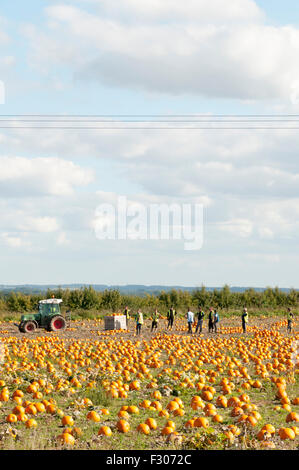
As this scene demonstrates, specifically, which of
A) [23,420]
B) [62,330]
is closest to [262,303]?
[62,330]

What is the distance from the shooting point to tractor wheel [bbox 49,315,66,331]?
29.5 m

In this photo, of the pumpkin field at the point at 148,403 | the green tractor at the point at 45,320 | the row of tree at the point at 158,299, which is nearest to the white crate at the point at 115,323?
the green tractor at the point at 45,320

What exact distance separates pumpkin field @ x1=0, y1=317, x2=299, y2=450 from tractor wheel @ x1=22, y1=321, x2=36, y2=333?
10.5m

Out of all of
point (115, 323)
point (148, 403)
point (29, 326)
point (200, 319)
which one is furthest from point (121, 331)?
point (148, 403)

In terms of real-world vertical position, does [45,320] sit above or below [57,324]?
above

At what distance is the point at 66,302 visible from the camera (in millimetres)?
46969

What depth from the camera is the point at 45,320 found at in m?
30.1

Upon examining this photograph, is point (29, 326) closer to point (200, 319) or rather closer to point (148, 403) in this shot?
point (200, 319)

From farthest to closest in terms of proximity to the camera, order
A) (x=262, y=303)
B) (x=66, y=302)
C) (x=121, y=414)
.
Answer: (x=262, y=303) < (x=66, y=302) < (x=121, y=414)

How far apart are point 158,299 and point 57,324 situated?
847 inches

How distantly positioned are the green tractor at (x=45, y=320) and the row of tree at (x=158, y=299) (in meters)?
14.2
